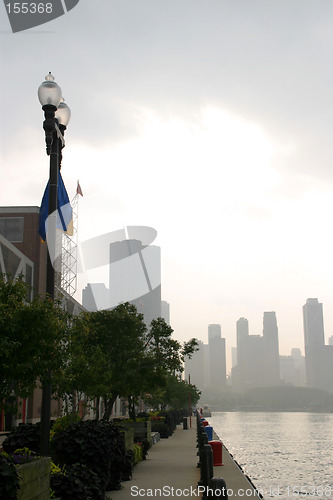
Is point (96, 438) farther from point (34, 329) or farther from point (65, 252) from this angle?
point (65, 252)

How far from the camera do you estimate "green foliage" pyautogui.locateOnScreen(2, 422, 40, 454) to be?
16.6 metres

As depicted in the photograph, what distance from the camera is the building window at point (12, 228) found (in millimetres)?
65938

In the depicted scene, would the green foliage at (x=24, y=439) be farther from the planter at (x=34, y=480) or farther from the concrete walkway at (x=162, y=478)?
the planter at (x=34, y=480)

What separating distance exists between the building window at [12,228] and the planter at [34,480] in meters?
57.6

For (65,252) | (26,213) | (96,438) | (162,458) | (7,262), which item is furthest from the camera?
(65,252)

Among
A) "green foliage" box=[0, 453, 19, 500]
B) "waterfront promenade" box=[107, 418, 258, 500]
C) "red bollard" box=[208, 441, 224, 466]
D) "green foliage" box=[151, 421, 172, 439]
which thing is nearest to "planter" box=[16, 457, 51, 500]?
"green foliage" box=[0, 453, 19, 500]

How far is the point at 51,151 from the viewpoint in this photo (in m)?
14.1

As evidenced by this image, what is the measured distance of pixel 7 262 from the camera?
180 feet

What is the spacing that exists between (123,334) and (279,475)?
665 inches

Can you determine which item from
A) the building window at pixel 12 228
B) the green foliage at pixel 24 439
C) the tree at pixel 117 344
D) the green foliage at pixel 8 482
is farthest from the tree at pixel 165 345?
the building window at pixel 12 228

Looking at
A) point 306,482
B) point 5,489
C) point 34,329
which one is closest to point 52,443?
point 34,329

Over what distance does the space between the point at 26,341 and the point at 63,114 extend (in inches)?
236

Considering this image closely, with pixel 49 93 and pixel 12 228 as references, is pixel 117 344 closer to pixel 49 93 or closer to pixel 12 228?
pixel 49 93

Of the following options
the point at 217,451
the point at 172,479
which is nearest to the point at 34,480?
the point at 172,479
